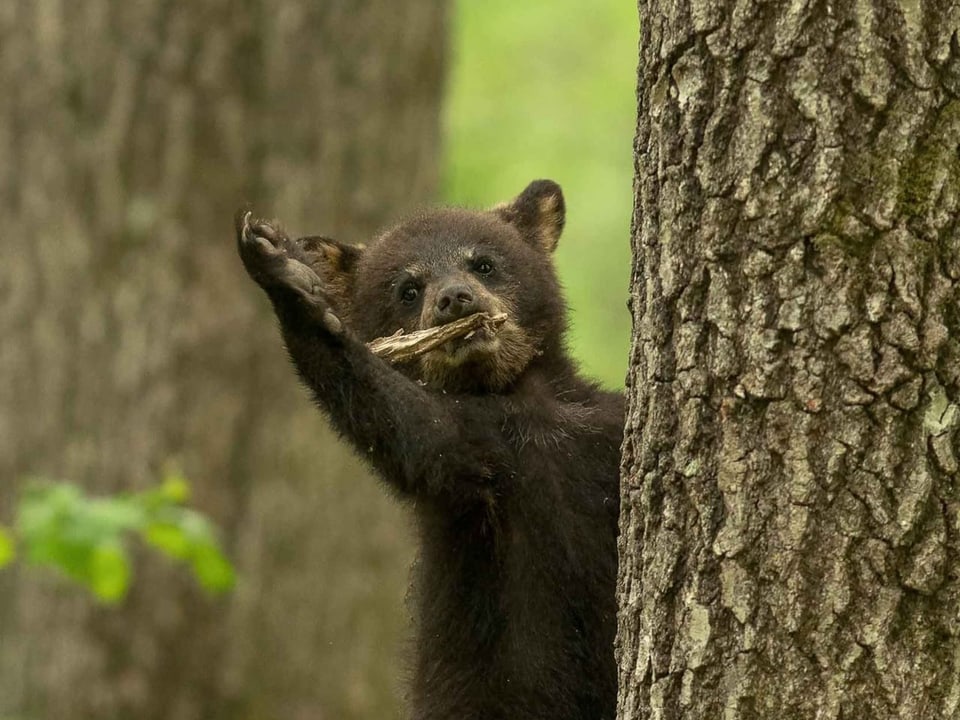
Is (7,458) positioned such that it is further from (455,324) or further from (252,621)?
(455,324)

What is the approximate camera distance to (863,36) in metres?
3.05

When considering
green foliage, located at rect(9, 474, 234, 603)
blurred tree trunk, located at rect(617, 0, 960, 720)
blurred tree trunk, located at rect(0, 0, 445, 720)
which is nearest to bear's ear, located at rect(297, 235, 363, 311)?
green foliage, located at rect(9, 474, 234, 603)

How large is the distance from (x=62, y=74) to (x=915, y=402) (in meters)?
6.62

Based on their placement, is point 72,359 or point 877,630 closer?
point 877,630

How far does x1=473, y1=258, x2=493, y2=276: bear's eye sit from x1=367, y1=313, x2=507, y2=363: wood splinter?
481 mm

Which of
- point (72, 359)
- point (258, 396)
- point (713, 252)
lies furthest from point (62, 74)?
point (713, 252)

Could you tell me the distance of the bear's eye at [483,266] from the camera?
5.63m

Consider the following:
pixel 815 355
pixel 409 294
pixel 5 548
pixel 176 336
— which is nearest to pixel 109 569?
pixel 5 548

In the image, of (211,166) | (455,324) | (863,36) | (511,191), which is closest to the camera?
(863,36)

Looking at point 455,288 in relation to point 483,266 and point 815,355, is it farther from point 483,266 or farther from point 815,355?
point 815,355

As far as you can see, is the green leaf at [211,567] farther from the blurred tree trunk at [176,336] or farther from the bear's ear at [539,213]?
the bear's ear at [539,213]

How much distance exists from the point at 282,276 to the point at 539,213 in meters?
2.14

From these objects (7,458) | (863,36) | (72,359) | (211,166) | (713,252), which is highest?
(211,166)

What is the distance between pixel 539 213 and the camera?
20.5 ft
